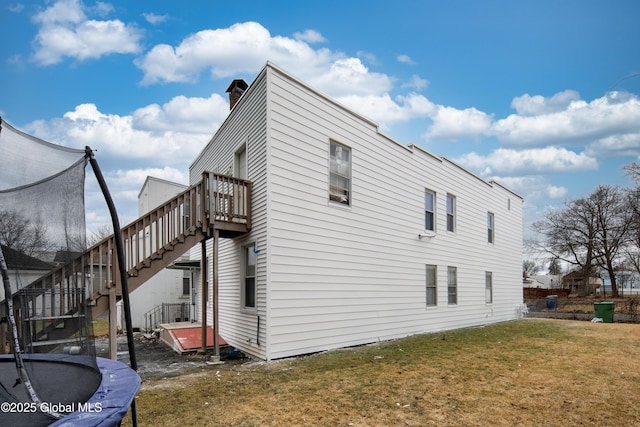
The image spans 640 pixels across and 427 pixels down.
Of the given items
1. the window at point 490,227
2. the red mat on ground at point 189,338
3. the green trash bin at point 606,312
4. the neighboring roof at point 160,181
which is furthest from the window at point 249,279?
the green trash bin at point 606,312

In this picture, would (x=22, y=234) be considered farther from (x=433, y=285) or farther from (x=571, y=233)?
(x=571, y=233)

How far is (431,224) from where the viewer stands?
12328 millimetres

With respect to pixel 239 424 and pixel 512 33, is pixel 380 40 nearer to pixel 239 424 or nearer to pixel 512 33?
pixel 512 33

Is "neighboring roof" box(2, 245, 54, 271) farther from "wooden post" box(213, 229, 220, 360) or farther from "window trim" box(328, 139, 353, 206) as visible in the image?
"window trim" box(328, 139, 353, 206)

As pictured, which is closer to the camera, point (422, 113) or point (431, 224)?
point (431, 224)

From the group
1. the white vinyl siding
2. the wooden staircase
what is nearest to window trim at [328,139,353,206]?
the white vinyl siding

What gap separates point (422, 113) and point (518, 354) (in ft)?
29.0

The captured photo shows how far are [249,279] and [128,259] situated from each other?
2.72 metres

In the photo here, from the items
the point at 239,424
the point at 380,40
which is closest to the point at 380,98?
the point at 380,40

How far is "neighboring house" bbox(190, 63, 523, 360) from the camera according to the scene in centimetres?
791

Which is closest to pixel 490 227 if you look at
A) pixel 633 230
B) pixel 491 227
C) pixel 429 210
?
pixel 491 227

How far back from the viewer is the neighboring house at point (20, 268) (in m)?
2.26

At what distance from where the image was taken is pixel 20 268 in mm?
2303

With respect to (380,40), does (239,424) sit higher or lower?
lower
